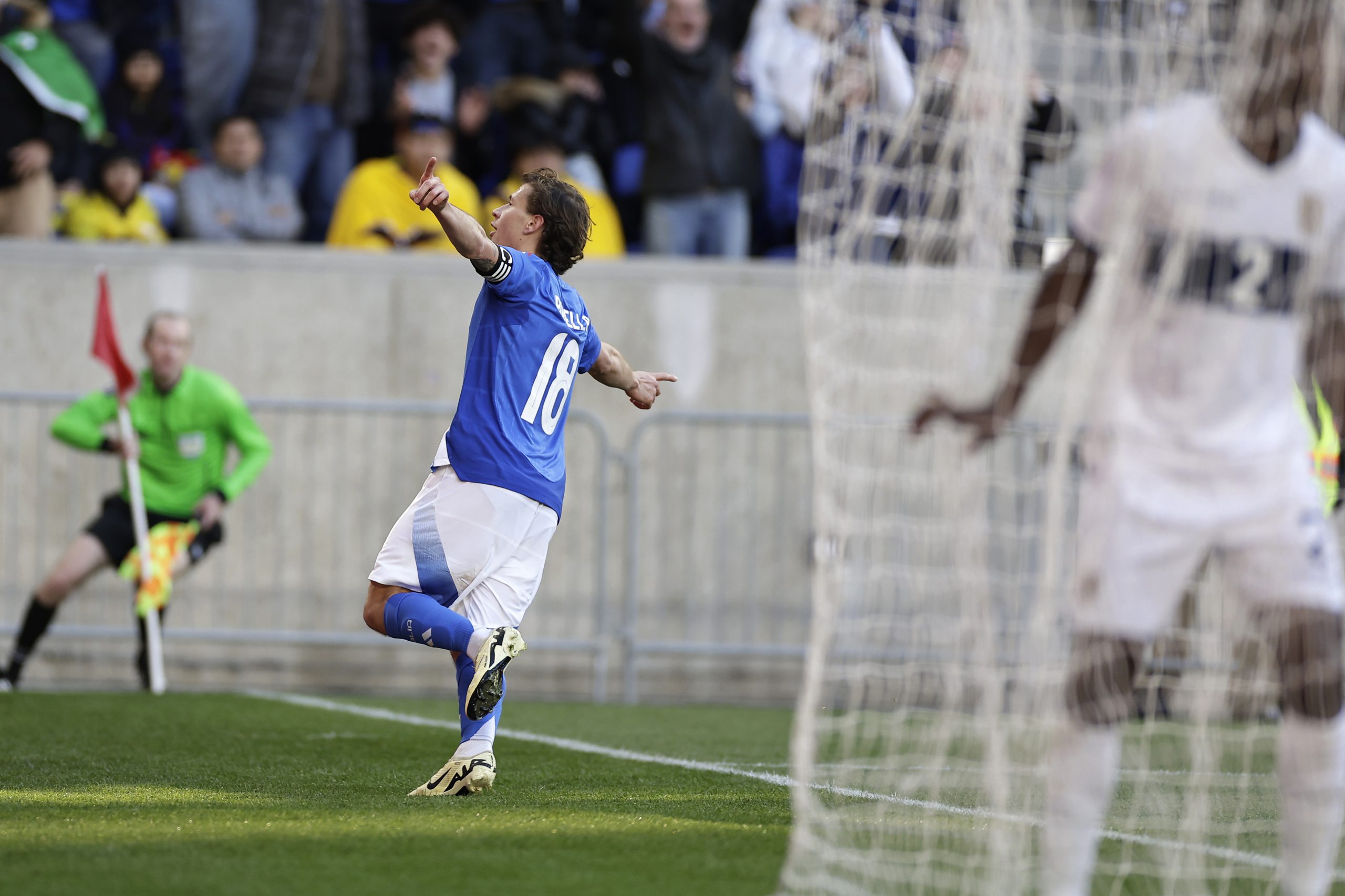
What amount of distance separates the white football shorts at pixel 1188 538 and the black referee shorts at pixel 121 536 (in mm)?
7279

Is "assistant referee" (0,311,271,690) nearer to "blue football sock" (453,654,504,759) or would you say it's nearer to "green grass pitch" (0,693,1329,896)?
"green grass pitch" (0,693,1329,896)

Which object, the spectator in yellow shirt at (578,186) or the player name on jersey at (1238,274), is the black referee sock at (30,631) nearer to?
the spectator in yellow shirt at (578,186)

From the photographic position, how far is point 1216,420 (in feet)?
12.6

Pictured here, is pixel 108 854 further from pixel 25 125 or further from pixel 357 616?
pixel 25 125

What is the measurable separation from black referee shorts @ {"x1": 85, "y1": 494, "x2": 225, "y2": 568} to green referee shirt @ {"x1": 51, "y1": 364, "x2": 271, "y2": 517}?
0.48 ft

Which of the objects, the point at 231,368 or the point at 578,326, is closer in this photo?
the point at 578,326

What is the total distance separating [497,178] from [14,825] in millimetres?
8314

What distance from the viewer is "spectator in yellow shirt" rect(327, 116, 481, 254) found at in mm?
11852

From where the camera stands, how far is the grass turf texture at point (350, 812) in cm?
432

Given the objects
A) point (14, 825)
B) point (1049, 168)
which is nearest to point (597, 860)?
point (14, 825)

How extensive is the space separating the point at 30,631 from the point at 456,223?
616 cm

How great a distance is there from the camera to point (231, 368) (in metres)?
11.7

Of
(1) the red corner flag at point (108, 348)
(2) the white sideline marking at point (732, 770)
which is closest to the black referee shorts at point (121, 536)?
(1) the red corner flag at point (108, 348)

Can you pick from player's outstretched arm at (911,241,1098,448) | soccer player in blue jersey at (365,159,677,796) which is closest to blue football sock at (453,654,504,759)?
soccer player in blue jersey at (365,159,677,796)
